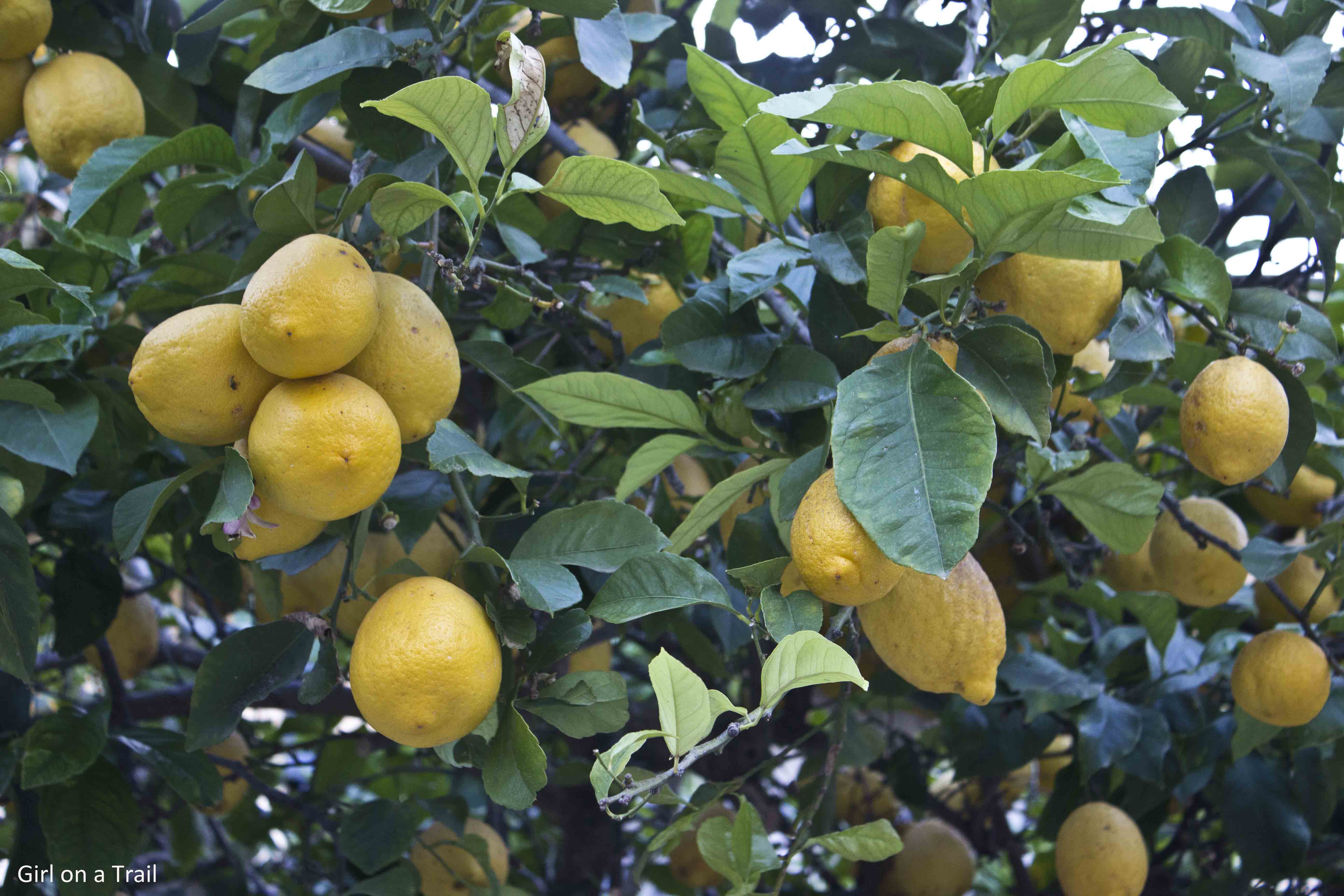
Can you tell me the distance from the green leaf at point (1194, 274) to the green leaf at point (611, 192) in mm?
561

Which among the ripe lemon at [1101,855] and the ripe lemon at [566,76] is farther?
the ripe lemon at [566,76]

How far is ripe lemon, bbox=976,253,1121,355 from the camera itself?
35.6 inches

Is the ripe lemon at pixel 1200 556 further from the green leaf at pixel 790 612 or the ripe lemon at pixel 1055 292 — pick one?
the green leaf at pixel 790 612

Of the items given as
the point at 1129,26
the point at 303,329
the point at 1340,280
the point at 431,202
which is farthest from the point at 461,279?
the point at 1340,280

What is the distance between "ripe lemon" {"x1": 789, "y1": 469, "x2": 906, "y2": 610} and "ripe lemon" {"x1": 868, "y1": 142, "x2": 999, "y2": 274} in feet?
0.80

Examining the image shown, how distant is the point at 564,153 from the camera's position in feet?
4.52

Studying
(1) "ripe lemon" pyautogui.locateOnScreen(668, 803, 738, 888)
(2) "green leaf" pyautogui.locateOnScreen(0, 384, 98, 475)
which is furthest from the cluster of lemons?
(1) "ripe lemon" pyautogui.locateOnScreen(668, 803, 738, 888)

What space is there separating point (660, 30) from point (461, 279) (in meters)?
0.58

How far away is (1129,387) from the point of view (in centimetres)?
108

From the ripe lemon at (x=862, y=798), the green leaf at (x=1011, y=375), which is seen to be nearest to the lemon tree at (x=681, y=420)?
the green leaf at (x=1011, y=375)

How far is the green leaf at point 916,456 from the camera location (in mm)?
668

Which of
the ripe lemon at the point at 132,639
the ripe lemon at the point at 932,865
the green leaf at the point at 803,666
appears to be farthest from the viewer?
the ripe lemon at the point at 932,865

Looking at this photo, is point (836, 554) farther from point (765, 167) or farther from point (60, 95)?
point (60, 95)

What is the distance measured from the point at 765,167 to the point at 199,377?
56 cm
